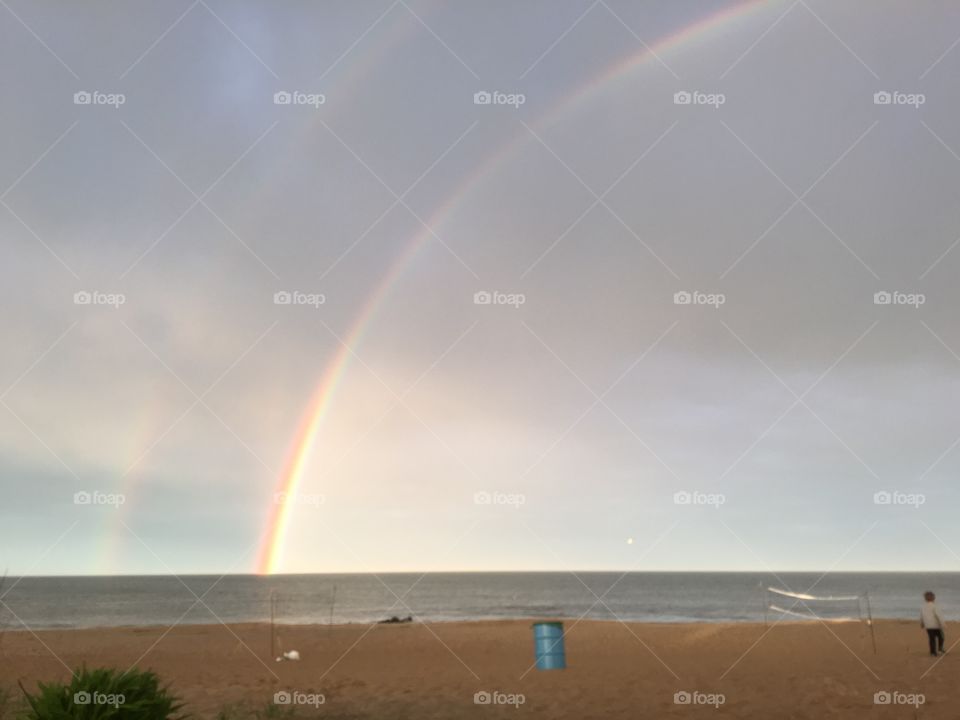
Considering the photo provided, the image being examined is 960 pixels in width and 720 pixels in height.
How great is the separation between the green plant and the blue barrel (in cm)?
891

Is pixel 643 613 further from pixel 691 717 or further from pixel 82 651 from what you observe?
pixel 691 717

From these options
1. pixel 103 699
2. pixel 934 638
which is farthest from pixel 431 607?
pixel 103 699

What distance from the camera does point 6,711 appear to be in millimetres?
11422

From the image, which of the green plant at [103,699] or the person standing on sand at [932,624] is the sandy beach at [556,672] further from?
the green plant at [103,699]

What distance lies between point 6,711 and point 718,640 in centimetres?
1675

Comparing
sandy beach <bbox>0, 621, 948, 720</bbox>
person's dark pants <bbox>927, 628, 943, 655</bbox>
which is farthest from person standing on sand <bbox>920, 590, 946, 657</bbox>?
sandy beach <bbox>0, 621, 948, 720</bbox>

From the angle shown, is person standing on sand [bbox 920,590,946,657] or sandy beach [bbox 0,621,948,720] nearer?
sandy beach [bbox 0,621,948,720]

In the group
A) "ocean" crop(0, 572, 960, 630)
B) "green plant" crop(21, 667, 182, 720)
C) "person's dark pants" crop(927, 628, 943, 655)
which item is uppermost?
"ocean" crop(0, 572, 960, 630)

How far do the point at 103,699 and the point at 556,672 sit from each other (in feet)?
31.9

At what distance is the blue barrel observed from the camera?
52.5ft

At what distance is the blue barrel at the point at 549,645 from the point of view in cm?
1602

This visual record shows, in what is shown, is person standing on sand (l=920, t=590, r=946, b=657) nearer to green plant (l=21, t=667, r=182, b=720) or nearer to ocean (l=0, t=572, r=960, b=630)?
green plant (l=21, t=667, r=182, b=720)

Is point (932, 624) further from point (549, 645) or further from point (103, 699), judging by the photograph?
point (103, 699)

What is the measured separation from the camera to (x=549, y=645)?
16125 millimetres
